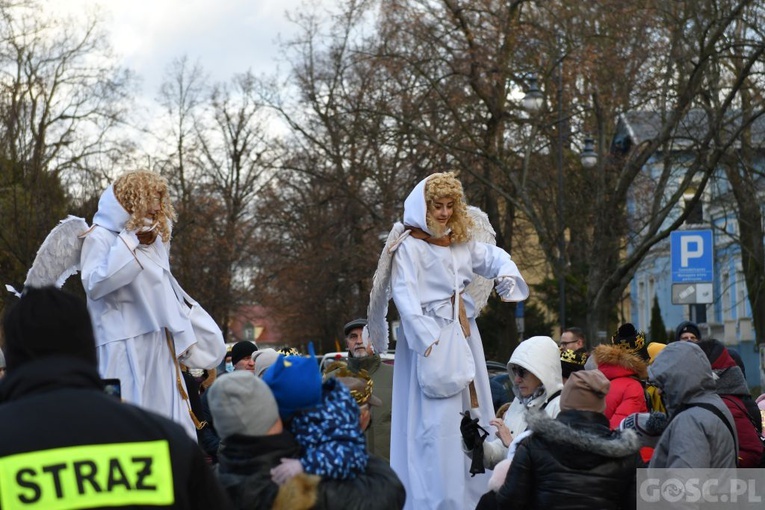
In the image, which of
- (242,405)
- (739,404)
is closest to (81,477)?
(242,405)

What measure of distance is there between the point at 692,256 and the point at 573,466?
1471 cm

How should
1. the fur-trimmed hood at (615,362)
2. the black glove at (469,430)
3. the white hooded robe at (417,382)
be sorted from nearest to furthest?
the black glove at (469,430) → the fur-trimmed hood at (615,362) → the white hooded robe at (417,382)

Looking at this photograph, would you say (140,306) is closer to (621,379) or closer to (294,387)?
(621,379)

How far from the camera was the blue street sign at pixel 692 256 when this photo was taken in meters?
19.9

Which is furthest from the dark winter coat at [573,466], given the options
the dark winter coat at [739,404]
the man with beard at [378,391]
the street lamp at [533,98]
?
the street lamp at [533,98]

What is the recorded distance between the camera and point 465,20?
31.0 metres

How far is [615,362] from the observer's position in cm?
905

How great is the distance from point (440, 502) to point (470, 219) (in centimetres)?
202

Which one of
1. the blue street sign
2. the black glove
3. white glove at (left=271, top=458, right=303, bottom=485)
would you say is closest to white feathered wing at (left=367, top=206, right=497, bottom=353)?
the black glove

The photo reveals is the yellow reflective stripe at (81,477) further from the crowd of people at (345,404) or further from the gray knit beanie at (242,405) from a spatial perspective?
the gray knit beanie at (242,405)

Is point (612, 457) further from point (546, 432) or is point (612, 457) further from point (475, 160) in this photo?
point (475, 160)

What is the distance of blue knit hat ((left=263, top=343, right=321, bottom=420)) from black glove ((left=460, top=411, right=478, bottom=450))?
263 cm

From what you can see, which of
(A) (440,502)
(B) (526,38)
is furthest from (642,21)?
(A) (440,502)

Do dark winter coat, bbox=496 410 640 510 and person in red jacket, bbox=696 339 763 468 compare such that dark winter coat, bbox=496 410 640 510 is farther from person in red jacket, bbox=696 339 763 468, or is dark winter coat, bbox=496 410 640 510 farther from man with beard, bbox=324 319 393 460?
man with beard, bbox=324 319 393 460
